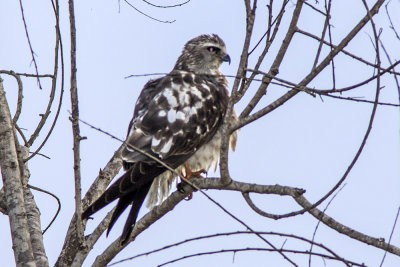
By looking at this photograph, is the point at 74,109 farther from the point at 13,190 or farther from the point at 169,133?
the point at 169,133

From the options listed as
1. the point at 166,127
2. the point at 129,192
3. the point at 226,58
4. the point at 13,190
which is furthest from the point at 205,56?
the point at 13,190

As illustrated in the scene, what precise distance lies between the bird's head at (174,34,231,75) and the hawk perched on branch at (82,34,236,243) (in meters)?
0.63

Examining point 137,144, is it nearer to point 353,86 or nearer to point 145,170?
point 145,170

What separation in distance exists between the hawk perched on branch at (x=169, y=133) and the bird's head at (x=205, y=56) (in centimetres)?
63

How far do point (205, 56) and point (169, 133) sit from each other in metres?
1.87

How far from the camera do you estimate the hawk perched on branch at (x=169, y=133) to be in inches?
175

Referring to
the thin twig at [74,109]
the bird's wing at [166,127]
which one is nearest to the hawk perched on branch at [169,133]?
the bird's wing at [166,127]

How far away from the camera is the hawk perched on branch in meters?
4.45

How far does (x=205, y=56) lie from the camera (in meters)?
6.62

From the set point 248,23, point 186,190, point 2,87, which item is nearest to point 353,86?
point 248,23

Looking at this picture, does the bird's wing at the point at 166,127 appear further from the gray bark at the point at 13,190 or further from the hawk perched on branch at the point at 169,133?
the gray bark at the point at 13,190

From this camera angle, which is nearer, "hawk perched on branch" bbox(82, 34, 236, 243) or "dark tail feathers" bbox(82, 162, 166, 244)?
"dark tail feathers" bbox(82, 162, 166, 244)

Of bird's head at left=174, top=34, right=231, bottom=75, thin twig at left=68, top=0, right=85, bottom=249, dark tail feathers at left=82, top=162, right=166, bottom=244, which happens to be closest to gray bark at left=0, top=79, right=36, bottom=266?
dark tail feathers at left=82, top=162, right=166, bottom=244

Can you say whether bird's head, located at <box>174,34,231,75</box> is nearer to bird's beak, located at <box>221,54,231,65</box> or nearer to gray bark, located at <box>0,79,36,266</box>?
bird's beak, located at <box>221,54,231,65</box>
